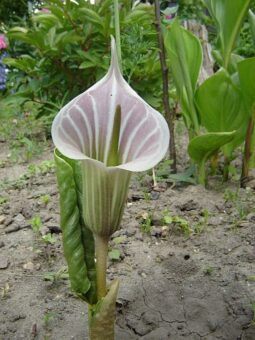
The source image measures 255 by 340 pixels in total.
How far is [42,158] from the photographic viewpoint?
2291mm

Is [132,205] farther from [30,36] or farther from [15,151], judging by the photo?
[30,36]

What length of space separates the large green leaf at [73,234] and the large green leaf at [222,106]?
0.83 metres

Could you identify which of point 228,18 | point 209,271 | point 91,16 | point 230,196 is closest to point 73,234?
point 209,271

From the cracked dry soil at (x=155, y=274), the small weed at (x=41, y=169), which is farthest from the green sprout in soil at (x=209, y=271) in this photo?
the small weed at (x=41, y=169)

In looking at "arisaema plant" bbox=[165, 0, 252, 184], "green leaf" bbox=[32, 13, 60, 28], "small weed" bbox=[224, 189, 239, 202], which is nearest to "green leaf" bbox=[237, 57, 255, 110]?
"arisaema plant" bbox=[165, 0, 252, 184]

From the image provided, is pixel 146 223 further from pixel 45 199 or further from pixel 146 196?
pixel 45 199

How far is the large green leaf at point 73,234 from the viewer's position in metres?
0.84

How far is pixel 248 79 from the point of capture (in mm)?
1498

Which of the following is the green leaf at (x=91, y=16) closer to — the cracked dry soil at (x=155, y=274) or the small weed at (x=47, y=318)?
the cracked dry soil at (x=155, y=274)

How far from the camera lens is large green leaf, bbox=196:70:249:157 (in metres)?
1.54

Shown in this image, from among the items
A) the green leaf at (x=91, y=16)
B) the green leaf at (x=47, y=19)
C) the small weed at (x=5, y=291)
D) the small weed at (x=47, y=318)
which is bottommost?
the small weed at (x=5, y=291)

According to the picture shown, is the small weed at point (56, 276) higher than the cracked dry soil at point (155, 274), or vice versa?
the small weed at point (56, 276)

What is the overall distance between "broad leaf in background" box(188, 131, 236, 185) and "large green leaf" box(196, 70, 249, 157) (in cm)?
11

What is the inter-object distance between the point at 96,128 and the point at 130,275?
511 mm
